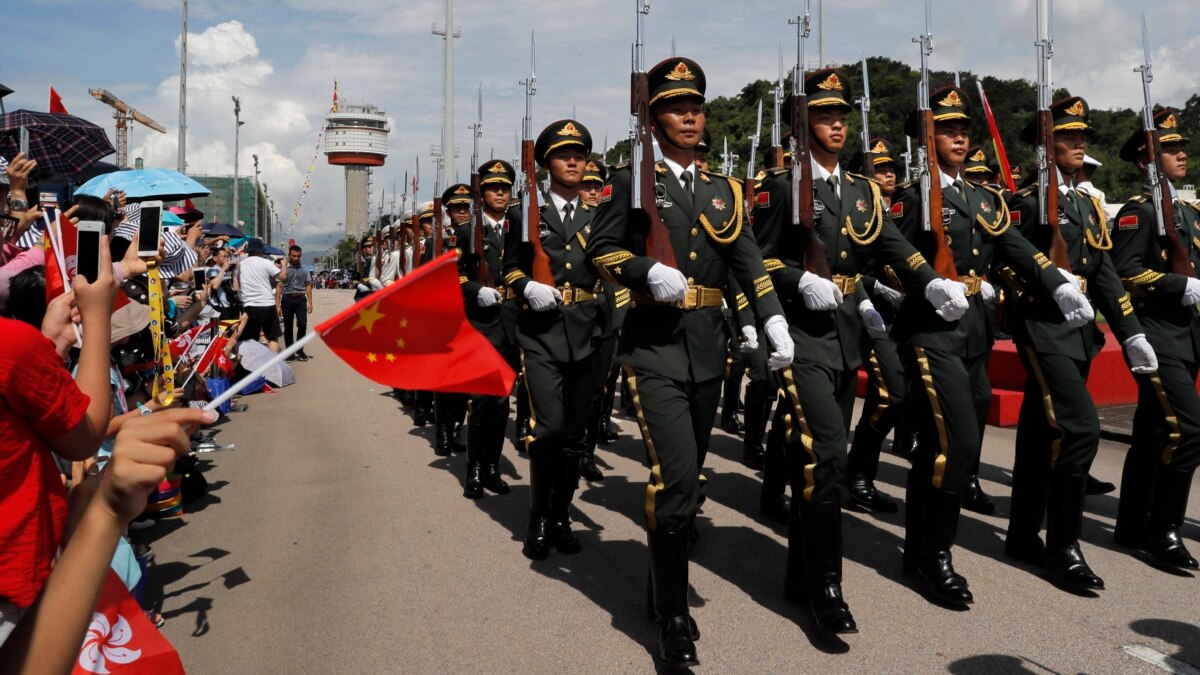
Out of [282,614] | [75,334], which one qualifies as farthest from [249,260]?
[75,334]

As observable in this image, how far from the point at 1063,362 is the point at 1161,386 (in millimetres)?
721

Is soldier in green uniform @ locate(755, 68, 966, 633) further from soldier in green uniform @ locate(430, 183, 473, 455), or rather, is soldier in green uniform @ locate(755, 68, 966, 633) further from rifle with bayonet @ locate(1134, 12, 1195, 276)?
soldier in green uniform @ locate(430, 183, 473, 455)

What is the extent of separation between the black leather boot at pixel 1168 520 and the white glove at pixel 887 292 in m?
1.73

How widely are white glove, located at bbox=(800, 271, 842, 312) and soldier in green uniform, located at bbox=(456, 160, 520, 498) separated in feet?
8.15

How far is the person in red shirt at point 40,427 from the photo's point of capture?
1.81 metres

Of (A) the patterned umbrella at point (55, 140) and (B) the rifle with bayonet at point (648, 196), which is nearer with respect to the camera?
(B) the rifle with bayonet at point (648, 196)

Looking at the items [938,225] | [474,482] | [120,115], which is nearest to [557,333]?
[474,482]

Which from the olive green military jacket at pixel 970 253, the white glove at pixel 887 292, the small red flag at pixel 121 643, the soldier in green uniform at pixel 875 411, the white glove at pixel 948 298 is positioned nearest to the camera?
the small red flag at pixel 121 643

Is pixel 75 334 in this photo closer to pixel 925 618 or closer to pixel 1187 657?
pixel 925 618

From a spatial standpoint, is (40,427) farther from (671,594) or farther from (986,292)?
(986,292)

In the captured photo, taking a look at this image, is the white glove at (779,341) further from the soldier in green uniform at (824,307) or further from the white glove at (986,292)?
the white glove at (986,292)

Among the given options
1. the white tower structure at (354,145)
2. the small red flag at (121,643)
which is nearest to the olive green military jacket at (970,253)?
the small red flag at (121,643)

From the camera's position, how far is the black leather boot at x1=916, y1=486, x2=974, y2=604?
14.6 ft

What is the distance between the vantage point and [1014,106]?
4831 centimetres
